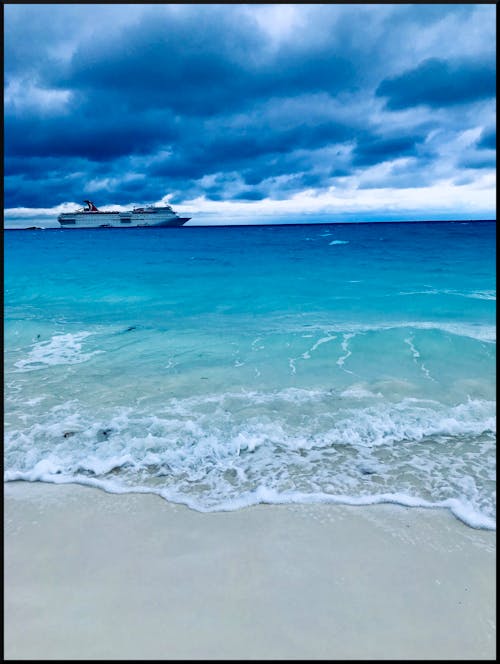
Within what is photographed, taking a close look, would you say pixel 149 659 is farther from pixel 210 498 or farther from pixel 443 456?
pixel 443 456

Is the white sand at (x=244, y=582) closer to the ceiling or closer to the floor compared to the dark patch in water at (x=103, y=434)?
closer to the floor

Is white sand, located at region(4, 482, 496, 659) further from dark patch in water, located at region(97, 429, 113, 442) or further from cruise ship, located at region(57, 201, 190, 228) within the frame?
cruise ship, located at region(57, 201, 190, 228)

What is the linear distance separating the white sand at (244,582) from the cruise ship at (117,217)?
15082cm

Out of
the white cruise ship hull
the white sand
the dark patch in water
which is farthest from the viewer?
the white cruise ship hull

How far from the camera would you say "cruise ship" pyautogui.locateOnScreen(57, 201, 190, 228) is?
471 feet

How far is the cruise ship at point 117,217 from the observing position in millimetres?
143550

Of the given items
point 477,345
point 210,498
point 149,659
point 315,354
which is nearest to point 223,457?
point 210,498

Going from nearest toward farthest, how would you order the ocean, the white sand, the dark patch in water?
1. the white sand
2. the ocean
3. the dark patch in water

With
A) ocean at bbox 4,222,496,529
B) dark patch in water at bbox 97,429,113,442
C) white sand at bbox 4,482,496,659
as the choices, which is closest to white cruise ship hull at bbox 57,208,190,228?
ocean at bbox 4,222,496,529

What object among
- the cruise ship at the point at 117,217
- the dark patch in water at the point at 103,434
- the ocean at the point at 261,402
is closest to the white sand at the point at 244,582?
the ocean at the point at 261,402

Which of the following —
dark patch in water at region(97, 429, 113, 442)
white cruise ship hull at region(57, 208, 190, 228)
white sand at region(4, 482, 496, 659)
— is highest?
white cruise ship hull at region(57, 208, 190, 228)

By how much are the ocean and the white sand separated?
1.38 ft

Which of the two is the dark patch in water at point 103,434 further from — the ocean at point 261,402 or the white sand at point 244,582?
the white sand at point 244,582

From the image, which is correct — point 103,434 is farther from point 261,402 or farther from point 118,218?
point 118,218
